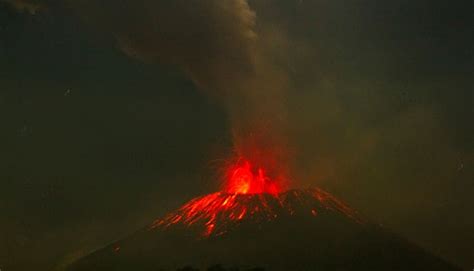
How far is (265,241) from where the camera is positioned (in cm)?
4062

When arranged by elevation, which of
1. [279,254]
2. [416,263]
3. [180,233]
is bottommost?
[416,263]

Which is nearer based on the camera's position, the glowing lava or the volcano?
the volcano

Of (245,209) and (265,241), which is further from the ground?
(245,209)

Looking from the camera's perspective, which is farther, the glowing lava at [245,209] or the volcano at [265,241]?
the glowing lava at [245,209]

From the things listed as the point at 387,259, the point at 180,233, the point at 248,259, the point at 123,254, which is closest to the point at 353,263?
the point at 387,259

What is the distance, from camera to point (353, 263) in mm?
36875

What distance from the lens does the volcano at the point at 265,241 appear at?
37.8m

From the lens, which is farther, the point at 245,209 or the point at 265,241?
the point at 245,209

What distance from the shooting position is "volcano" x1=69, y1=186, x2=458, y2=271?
37.8 m

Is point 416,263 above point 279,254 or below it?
below

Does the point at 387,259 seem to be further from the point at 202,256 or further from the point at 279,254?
the point at 202,256

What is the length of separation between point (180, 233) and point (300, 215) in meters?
8.51

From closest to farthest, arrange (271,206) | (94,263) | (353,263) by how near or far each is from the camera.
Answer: (353,263) → (94,263) → (271,206)

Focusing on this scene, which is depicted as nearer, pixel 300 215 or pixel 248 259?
pixel 248 259
